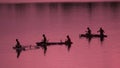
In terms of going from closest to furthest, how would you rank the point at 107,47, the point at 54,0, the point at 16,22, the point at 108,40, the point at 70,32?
the point at 107,47 → the point at 108,40 → the point at 70,32 → the point at 16,22 → the point at 54,0

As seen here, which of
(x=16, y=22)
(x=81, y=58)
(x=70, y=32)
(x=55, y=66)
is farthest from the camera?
(x=16, y=22)

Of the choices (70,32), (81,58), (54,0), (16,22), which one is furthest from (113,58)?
(54,0)

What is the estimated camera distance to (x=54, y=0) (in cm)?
3144

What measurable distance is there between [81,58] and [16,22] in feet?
20.9

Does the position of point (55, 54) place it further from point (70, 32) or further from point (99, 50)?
point (70, 32)

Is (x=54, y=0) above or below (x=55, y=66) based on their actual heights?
above

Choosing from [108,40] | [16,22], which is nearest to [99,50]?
[108,40]

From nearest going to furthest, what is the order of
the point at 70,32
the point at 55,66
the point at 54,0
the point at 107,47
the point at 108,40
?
the point at 55,66 < the point at 107,47 < the point at 108,40 < the point at 70,32 < the point at 54,0

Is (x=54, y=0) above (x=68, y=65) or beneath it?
above

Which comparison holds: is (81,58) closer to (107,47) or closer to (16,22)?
(107,47)

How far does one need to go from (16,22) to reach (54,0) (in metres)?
16.3

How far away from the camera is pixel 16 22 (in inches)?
603

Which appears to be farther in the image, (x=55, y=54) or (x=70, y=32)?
(x=70, y=32)

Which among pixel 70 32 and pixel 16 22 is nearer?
pixel 70 32
